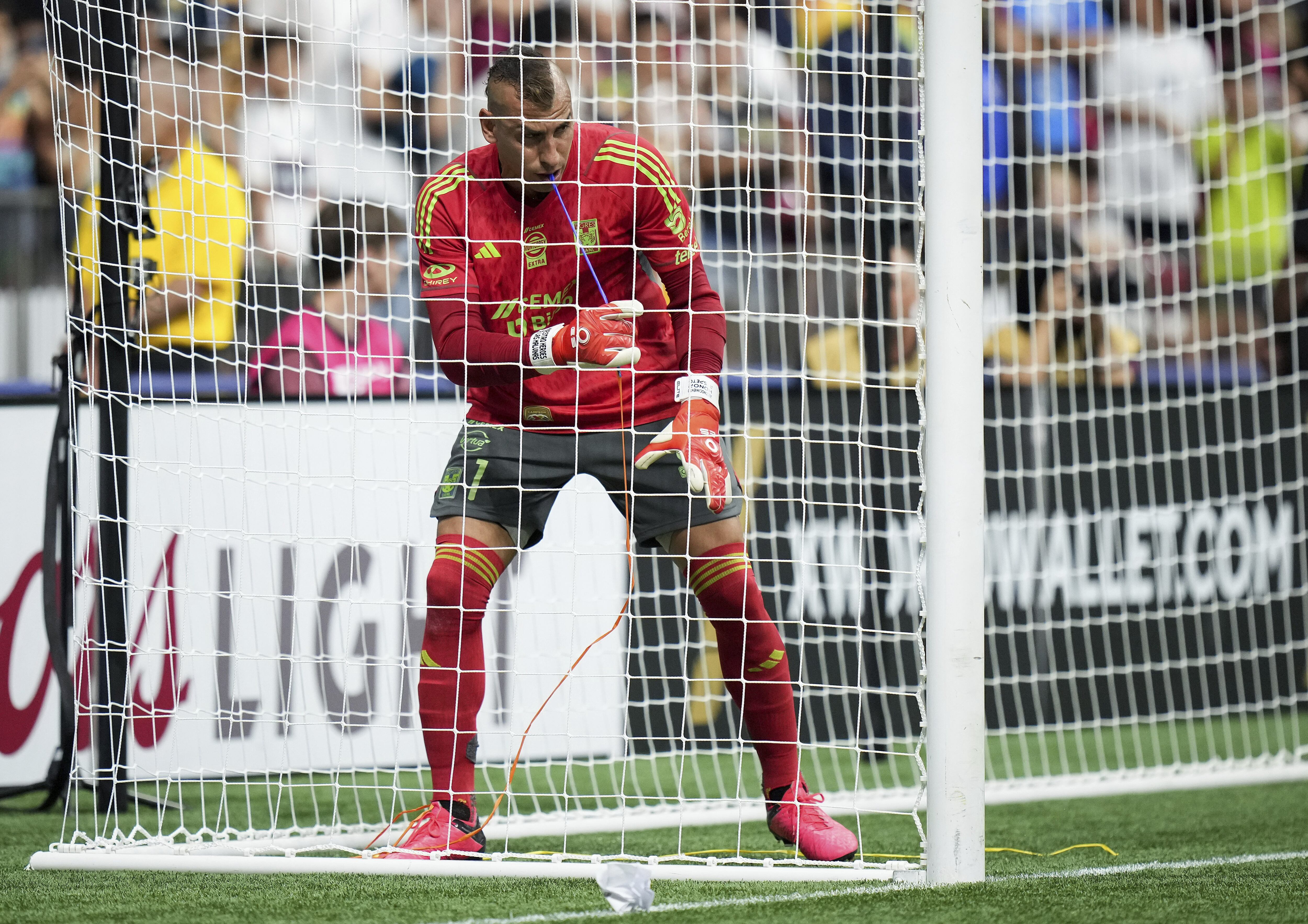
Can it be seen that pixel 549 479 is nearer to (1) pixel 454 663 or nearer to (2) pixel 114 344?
(1) pixel 454 663

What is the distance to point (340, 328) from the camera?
4637 millimetres

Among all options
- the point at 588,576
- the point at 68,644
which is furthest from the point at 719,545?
the point at 68,644

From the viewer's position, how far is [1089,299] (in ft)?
19.6

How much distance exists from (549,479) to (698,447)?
0.37 metres

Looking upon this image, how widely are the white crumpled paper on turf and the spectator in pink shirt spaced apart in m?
1.71

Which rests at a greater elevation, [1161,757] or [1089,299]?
[1089,299]

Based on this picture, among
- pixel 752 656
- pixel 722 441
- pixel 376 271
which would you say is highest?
pixel 376 271

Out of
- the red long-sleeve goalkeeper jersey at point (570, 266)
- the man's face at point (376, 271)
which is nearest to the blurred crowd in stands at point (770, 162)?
the man's face at point (376, 271)

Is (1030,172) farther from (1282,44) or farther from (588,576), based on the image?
(588,576)

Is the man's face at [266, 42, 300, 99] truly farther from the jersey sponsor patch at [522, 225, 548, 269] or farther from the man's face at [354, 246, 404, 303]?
the jersey sponsor patch at [522, 225, 548, 269]

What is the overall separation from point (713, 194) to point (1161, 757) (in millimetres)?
2882

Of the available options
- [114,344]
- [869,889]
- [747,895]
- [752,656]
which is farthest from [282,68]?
[869,889]

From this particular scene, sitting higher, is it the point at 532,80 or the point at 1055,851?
the point at 532,80

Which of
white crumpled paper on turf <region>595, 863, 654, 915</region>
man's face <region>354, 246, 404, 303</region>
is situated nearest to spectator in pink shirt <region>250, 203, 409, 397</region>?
man's face <region>354, 246, 404, 303</region>
